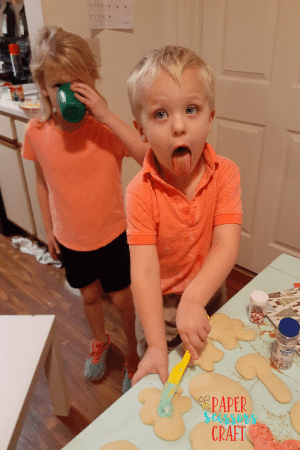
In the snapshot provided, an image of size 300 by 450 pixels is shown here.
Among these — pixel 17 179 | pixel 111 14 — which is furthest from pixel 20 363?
pixel 111 14

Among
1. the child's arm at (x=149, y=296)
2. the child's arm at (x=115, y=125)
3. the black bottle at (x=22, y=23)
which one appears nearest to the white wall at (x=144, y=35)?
the child's arm at (x=115, y=125)

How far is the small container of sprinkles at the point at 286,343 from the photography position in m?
0.61

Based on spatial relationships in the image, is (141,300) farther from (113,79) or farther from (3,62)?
(3,62)

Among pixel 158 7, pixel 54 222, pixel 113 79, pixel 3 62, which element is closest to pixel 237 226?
pixel 54 222

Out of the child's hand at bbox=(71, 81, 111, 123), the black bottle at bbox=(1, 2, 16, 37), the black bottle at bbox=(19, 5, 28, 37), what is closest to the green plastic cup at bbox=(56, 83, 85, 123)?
the child's hand at bbox=(71, 81, 111, 123)

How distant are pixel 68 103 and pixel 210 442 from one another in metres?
0.84

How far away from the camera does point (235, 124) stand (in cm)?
178

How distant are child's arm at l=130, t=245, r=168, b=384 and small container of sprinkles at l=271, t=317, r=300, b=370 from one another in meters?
0.21

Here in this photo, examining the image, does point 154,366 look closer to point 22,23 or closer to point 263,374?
point 263,374

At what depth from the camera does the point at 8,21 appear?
7.95 feet

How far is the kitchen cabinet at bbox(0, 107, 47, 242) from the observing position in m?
1.85

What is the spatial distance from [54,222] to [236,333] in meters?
0.76

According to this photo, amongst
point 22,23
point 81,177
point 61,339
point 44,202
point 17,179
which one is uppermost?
point 22,23

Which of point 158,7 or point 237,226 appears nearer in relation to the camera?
point 237,226
